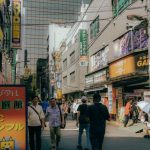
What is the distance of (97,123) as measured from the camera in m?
10.3

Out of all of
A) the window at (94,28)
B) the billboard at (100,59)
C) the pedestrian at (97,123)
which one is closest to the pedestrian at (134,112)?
the billboard at (100,59)

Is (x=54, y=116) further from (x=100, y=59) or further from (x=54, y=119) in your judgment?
(x=100, y=59)

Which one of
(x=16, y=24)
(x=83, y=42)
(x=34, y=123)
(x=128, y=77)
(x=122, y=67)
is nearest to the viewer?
(x=34, y=123)

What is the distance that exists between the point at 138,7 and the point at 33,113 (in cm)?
1679

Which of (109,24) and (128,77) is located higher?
(109,24)

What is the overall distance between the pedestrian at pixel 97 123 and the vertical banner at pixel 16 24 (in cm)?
2699

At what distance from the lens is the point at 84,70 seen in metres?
50.5

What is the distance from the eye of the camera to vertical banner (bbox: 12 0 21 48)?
3650 centimetres

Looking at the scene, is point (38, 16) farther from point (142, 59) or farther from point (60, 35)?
point (142, 59)

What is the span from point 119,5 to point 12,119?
24.1 meters

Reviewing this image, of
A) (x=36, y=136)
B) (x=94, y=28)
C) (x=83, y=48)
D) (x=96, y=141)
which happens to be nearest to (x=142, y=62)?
(x=36, y=136)

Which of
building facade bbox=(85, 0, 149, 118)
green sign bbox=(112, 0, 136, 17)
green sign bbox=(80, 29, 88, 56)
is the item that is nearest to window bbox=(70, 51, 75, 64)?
green sign bbox=(80, 29, 88, 56)

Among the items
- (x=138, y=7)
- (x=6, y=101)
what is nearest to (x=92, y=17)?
(x=138, y=7)

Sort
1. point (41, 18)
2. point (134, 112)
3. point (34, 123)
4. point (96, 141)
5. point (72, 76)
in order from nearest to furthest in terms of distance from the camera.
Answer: point (96, 141) < point (34, 123) < point (134, 112) < point (72, 76) < point (41, 18)
